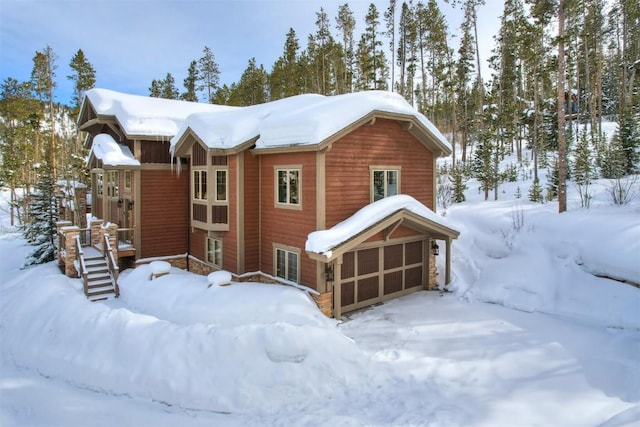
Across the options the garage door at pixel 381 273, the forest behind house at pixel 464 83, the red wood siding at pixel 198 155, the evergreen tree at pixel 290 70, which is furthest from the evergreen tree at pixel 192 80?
the garage door at pixel 381 273

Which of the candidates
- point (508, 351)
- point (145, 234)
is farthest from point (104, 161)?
point (508, 351)

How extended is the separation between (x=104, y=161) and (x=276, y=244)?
7459 millimetres

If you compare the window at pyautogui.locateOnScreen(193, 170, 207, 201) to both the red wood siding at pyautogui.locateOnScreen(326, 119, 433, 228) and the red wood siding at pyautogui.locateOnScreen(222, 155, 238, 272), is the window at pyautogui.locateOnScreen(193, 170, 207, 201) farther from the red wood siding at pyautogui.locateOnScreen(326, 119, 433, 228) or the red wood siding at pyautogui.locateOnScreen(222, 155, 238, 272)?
the red wood siding at pyautogui.locateOnScreen(326, 119, 433, 228)

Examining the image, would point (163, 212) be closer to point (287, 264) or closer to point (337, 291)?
point (287, 264)

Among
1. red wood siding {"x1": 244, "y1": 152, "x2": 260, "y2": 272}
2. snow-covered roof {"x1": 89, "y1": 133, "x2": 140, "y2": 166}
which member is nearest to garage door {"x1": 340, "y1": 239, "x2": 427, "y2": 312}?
red wood siding {"x1": 244, "y1": 152, "x2": 260, "y2": 272}

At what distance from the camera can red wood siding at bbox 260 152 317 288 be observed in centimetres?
1084

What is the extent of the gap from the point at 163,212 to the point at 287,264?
6639 mm

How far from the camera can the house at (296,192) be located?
1073cm

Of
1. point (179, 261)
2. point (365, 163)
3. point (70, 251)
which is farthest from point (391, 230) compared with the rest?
point (70, 251)

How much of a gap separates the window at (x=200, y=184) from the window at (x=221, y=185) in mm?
795

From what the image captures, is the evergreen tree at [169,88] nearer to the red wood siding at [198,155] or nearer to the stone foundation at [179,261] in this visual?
the stone foundation at [179,261]

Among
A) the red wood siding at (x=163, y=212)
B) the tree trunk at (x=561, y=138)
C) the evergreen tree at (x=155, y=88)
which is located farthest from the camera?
the evergreen tree at (x=155, y=88)

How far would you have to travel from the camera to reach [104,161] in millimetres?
13859

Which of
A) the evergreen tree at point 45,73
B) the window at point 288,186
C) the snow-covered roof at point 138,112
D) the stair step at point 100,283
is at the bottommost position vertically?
the stair step at point 100,283
